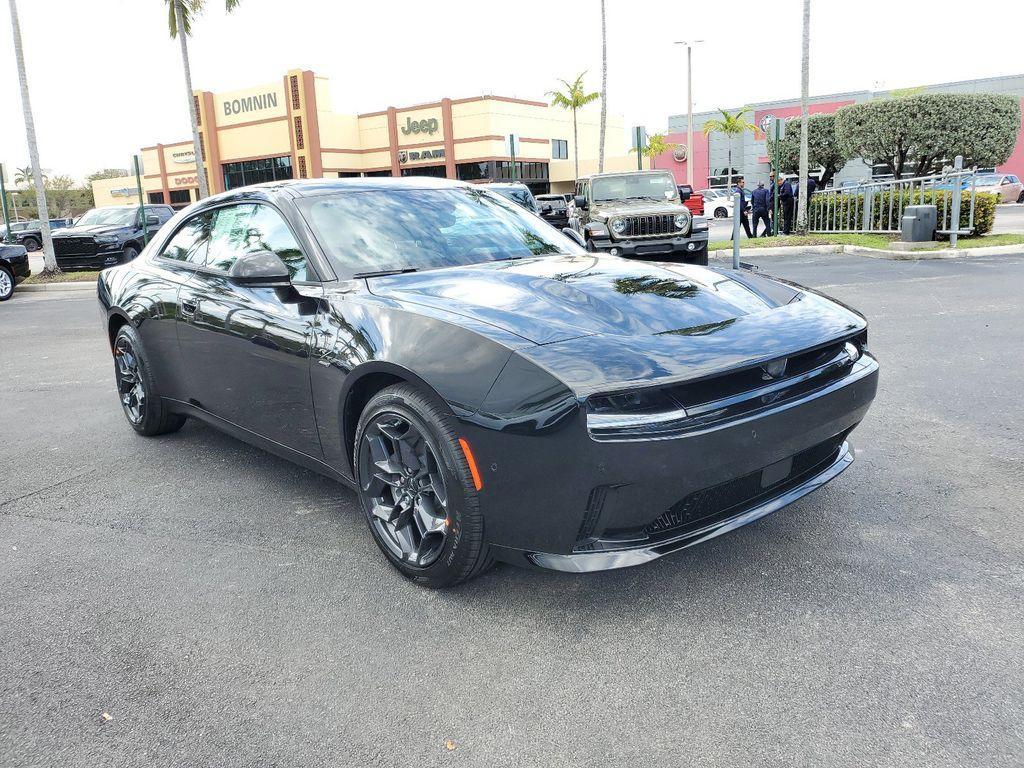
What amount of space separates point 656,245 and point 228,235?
10923mm

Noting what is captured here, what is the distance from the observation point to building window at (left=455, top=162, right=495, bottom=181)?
51562 millimetres

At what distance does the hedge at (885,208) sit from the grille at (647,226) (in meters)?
5.74

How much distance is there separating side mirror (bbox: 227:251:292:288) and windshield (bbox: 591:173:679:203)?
12.5 meters

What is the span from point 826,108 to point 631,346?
53966 mm

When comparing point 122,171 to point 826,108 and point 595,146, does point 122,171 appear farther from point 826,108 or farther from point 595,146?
point 826,108

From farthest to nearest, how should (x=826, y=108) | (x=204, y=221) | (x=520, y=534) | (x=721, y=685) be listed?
1. (x=826, y=108)
2. (x=204, y=221)
3. (x=520, y=534)
4. (x=721, y=685)

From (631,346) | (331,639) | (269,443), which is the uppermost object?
(631,346)

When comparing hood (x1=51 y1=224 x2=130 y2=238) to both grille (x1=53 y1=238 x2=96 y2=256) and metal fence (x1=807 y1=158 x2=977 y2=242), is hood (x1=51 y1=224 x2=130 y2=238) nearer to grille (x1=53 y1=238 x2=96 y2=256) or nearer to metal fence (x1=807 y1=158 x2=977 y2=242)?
grille (x1=53 y1=238 x2=96 y2=256)

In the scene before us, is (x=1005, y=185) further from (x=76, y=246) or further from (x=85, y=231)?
(x=76, y=246)

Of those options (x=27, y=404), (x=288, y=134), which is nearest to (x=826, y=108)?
(x=288, y=134)

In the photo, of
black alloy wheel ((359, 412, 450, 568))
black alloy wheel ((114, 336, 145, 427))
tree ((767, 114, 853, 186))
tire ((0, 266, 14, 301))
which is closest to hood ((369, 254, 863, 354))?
black alloy wheel ((359, 412, 450, 568))

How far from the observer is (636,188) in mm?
15344

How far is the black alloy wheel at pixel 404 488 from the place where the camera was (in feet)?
9.59

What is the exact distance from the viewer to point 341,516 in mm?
3822
